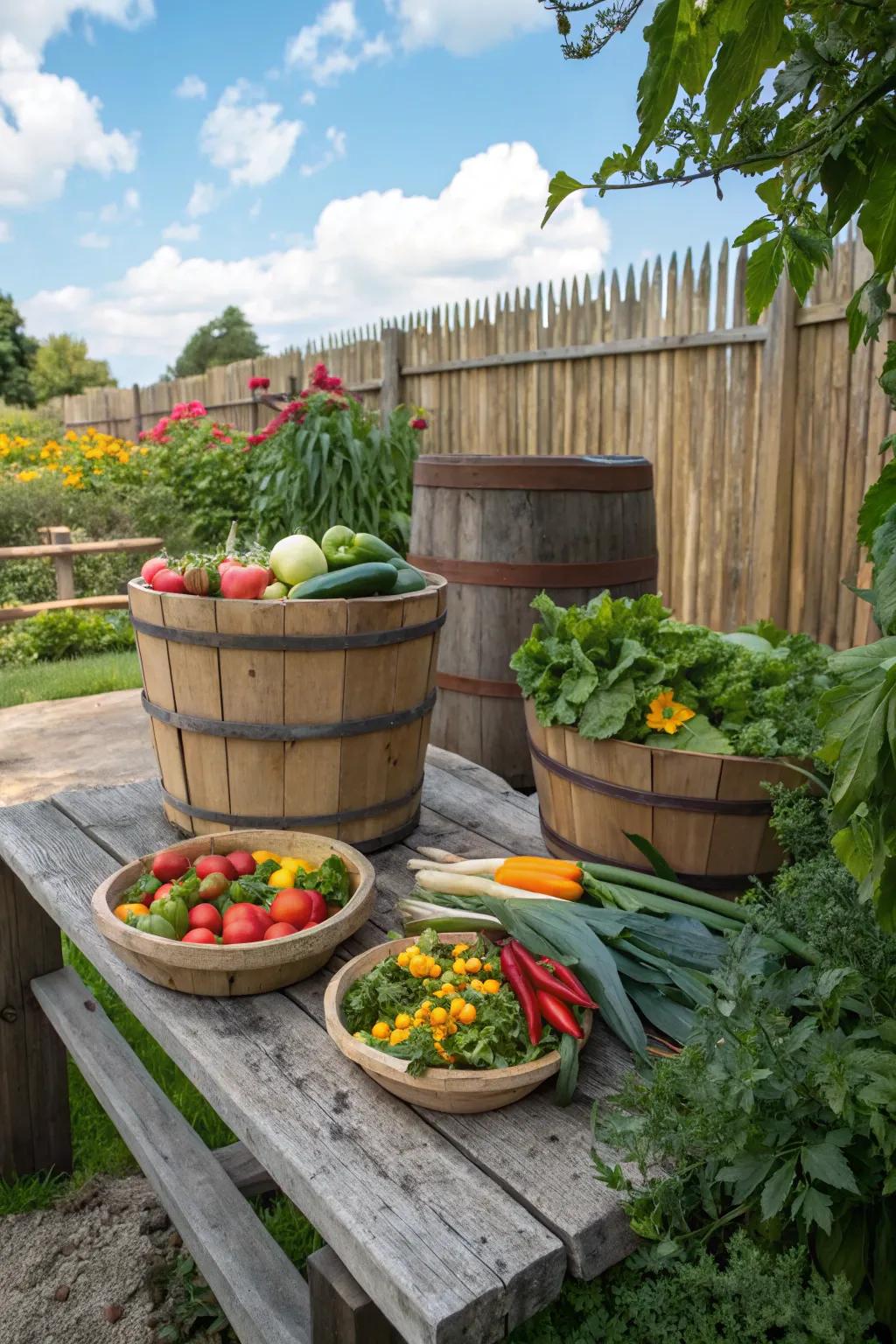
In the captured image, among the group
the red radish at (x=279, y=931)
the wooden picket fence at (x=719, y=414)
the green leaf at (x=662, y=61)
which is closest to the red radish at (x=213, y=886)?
the red radish at (x=279, y=931)

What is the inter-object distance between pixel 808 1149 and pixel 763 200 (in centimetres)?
103

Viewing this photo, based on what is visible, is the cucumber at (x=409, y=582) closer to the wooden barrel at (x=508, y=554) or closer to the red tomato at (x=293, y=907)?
the red tomato at (x=293, y=907)

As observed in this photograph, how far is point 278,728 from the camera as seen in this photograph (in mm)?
2105

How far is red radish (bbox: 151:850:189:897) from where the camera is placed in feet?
6.15

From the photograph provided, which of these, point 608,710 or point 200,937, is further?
point 608,710

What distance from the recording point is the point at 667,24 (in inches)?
28.1

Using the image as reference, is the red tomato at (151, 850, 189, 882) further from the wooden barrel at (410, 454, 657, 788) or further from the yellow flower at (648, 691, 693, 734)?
the wooden barrel at (410, 454, 657, 788)

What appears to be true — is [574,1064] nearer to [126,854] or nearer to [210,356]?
[126,854]

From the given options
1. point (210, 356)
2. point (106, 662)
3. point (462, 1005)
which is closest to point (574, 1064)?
point (462, 1005)

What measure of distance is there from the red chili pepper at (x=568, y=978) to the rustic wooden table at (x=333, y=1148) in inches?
4.5

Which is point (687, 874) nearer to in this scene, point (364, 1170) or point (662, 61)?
point (364, 1170)

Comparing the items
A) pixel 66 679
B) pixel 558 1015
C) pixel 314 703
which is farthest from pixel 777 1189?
pixel 66 679

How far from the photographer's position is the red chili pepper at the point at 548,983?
1491 millimetres

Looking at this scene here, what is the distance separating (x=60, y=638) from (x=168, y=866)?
638 cm
